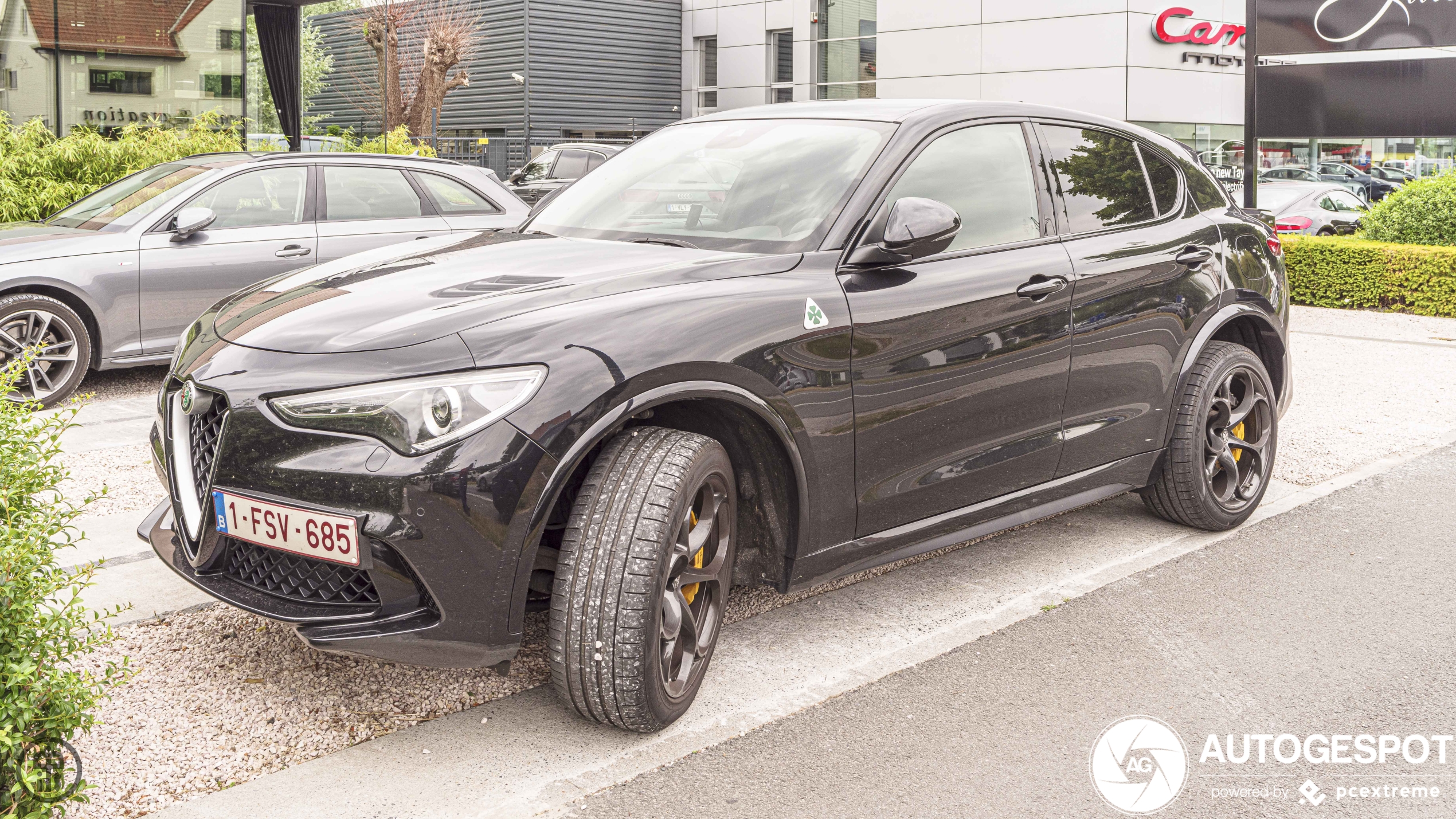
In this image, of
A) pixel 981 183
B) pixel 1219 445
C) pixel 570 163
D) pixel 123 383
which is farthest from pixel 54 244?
pixel 570 163

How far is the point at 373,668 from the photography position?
3.81m

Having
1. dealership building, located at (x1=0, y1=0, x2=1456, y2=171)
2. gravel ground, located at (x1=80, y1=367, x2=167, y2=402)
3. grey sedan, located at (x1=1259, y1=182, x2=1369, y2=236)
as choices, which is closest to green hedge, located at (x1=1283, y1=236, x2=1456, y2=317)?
dealership building, located at (x1=0, y1=0, x2=1456, y2=171)

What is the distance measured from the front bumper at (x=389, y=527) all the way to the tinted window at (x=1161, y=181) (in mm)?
3201

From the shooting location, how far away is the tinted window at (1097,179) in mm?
4699

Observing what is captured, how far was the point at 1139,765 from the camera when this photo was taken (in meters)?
3.34

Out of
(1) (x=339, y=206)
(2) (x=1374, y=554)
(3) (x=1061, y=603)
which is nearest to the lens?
(3) (x=1061, y=603)

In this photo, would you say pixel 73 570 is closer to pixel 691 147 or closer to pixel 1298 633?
pixel 691 147

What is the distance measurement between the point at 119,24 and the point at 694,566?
50.5ft

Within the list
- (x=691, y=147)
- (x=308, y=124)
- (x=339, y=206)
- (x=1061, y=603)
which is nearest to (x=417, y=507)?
(x=691, y=147)

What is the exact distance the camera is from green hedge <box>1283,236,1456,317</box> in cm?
1320

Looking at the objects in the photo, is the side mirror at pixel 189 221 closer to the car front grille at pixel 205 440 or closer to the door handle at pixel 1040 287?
the car front grille at pixel 205 440

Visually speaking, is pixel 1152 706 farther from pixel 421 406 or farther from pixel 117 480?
pixel 117 480

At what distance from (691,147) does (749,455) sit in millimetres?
1490

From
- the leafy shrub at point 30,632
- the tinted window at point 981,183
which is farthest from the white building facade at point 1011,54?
the leafy shrub at point 30,632
